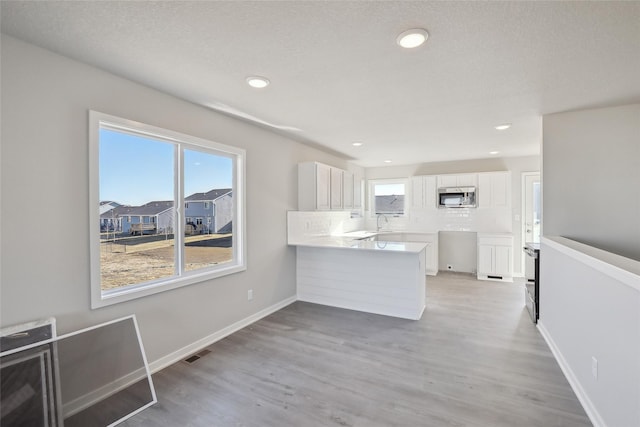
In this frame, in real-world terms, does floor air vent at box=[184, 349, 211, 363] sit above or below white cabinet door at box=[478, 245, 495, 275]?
below

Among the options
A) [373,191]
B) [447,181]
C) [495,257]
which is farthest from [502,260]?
[373,191]

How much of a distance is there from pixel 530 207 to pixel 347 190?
11.7ft

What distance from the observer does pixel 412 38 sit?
68.6 inches

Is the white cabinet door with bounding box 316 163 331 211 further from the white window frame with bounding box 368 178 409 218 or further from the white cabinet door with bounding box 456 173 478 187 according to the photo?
the white cabinet door with bounding box 456 173 478 187

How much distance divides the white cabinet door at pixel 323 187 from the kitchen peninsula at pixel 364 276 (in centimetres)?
60

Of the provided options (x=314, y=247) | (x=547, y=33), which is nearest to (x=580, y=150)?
(x=547, y=33)

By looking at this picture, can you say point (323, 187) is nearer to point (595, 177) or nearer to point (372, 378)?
point (372, 378)

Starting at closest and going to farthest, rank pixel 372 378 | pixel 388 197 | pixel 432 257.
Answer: pixel 372 378 < pixel 432 257 < pixel 388 197

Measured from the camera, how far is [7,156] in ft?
5.65

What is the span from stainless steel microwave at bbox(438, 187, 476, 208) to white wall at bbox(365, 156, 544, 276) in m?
0.27

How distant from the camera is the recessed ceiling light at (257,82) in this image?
2.30m

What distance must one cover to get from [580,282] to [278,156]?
3376mm

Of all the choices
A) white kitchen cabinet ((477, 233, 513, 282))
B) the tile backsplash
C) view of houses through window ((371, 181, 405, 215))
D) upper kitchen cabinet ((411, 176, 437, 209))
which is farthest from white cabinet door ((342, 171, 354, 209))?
white kitchen cabinet ((477, 233, 513, 282))

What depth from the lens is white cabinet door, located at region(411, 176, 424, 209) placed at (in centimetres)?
642
